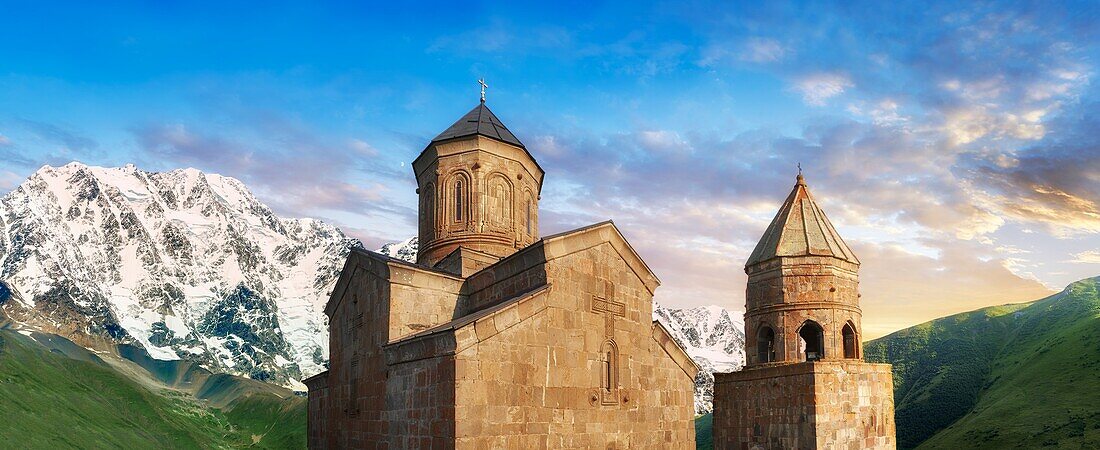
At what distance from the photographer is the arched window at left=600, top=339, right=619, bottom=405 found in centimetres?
1348

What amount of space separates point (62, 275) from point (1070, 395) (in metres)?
166

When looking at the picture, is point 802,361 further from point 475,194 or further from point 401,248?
point 401,248

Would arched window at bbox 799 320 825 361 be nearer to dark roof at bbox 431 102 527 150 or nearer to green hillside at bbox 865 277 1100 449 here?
dark roof at bbox 431 102 527 150

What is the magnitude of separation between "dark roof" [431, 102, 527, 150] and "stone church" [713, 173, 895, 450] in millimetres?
8475

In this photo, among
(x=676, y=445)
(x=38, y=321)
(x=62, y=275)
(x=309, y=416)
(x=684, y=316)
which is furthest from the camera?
(x=684, y=316)

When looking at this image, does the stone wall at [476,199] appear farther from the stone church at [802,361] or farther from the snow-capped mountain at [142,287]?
the snow-capped mountain at [142,287]

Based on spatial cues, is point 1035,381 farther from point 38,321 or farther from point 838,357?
point 38,321

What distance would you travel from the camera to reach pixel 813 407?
18641mm

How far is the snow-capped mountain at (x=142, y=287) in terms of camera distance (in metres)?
138

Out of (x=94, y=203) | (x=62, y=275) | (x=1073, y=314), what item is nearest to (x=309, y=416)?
(x=1073, y=314)

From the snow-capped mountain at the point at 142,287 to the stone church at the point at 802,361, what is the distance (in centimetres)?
13114

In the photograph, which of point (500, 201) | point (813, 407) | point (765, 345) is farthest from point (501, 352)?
point (765, 345)

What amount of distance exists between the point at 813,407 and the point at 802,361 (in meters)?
1.80

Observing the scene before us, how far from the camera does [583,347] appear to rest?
13.3 metres
